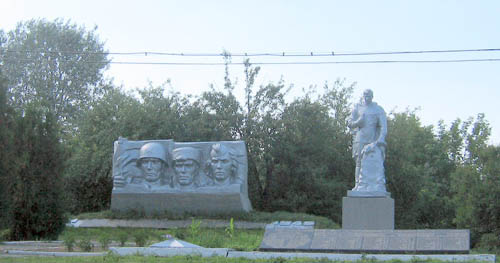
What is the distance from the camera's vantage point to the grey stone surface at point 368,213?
15742mm

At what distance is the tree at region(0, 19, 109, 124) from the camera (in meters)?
35.0

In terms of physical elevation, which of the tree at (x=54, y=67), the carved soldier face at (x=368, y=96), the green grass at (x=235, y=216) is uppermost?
the tree at (x=54, y=67)

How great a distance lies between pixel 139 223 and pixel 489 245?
1029cm

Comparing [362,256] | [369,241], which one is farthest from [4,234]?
[362,256]

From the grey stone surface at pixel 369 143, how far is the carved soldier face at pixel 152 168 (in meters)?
7.29

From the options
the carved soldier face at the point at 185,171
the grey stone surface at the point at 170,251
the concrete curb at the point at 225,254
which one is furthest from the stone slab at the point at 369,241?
the carved soldier face at the point at 185,171

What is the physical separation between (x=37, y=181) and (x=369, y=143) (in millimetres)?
8075

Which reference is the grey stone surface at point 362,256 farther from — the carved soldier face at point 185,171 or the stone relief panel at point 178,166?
the carved soldier face at point 185,171

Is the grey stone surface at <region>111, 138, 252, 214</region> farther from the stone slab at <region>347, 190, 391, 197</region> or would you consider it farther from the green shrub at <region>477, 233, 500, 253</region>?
the green shrub at <region>477, 233, 500, 253</region>

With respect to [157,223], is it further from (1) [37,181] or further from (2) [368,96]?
(2) [368,96]

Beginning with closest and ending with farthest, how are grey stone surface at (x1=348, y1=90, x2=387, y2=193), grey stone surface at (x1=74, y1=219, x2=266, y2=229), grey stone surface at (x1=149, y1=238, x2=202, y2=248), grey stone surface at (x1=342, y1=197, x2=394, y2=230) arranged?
grey stone surface at (x1=149, y1=238, x2=202, y2=248) < grey stone surface at (x1=342, y1=197, x2=394, y2=230) < grey stone surface at (x1=348, y1=90, x2=387, y2=193) < grey stone surface at (x1=74, y1=219, x2=266, y2=229)

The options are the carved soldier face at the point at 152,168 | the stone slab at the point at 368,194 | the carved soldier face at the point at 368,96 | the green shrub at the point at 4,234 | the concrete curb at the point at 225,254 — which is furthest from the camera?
the carved soldier face at the point at 152,168

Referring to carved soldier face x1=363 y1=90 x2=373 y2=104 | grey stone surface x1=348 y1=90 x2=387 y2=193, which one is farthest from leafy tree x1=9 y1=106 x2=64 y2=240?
carved soldier face x1=363 y1=90 x2=373 y2=104

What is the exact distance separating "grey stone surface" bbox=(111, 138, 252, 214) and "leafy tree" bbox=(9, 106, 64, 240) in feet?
18.0
